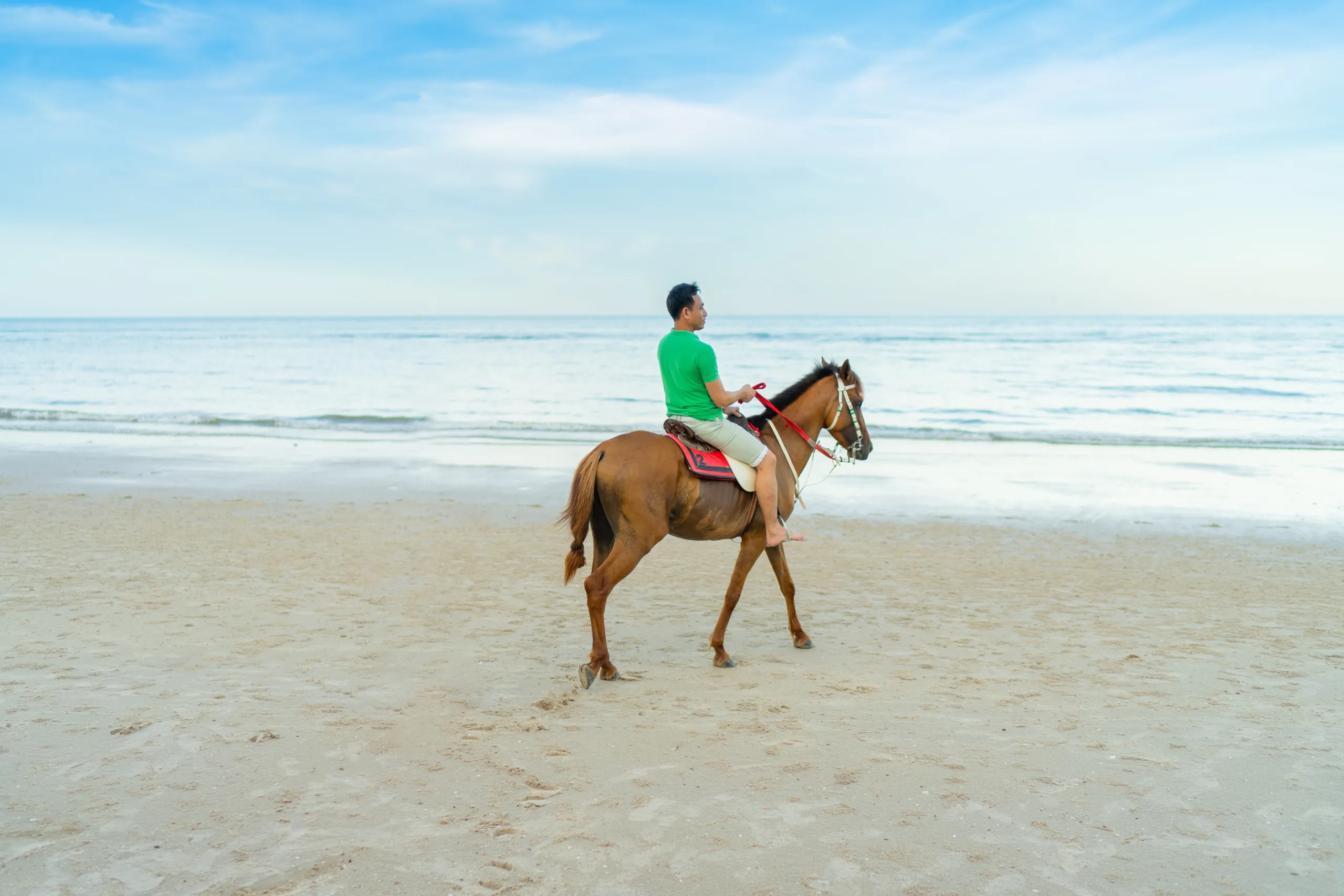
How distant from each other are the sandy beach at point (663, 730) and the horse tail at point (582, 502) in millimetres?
867

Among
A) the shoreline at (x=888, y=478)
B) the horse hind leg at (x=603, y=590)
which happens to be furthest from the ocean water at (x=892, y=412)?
the horse hind leg at (x=603, y=590)

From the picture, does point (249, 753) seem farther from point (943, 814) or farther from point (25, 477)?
point (25, 477)

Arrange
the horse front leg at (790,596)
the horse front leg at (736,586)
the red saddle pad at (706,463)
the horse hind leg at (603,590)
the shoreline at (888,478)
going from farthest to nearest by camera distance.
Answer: the shoreline at (888,478) < the horse front leg at (790,596) < the horse front leg at (736,586) < the red saddle pad at (706,463) < the horse hind leg at (603,590)

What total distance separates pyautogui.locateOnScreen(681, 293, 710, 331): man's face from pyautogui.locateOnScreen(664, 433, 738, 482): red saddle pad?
76 centimetres

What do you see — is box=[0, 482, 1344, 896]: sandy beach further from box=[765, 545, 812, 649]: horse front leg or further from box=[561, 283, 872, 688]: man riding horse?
box=[561, 283, 872, 688]: man riding horse

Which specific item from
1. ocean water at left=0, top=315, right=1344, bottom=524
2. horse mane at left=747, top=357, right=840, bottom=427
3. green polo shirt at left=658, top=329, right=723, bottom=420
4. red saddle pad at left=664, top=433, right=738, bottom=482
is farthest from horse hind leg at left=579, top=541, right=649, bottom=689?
ocean water at left=0, top=315, right=1344, bottom=524

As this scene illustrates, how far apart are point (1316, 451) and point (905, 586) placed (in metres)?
14.9

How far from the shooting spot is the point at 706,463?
609cm

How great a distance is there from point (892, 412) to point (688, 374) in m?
21.7

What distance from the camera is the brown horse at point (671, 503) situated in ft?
19.2

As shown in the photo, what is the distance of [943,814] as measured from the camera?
4.01 m

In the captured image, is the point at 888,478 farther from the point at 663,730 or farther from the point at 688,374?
the point at 663,730

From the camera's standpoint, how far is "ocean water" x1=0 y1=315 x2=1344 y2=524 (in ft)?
47.7

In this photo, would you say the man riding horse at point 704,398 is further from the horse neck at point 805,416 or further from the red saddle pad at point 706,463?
the horse neck at point 805,416
